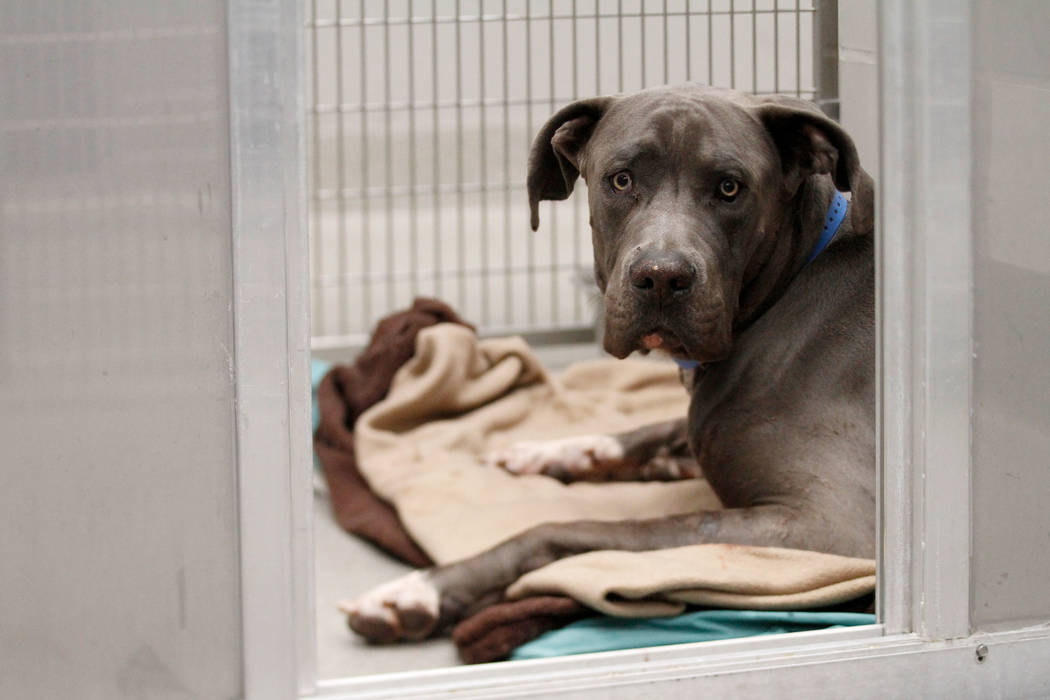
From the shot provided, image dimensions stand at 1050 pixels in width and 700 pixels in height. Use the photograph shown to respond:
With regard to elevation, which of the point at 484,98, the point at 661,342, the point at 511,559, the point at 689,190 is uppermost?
the point at 484,98

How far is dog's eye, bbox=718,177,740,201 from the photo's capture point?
235 centimetres

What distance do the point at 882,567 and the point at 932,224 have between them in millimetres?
501

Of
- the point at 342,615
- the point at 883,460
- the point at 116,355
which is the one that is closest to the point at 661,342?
the point at 883,460

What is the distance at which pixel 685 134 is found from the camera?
A: 2.33 m

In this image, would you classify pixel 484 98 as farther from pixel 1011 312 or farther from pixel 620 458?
pixel 1011 312

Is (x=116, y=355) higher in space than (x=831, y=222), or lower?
lower

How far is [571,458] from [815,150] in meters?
1.10

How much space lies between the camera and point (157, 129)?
1.63 meters

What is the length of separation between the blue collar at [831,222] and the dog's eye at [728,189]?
0.29 m

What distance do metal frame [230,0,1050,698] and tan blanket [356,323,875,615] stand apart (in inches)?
11.3

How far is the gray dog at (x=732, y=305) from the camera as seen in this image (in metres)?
2.33

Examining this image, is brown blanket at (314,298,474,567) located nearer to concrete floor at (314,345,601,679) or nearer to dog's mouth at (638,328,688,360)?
concrete floor at (314,345,601,679)

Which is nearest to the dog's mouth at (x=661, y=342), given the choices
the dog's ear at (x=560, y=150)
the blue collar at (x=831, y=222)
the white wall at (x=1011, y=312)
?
the blue collar at (x=831, y=222)

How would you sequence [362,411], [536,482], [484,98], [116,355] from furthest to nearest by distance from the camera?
[484,98], [362,411], [536,482], [116,355]
